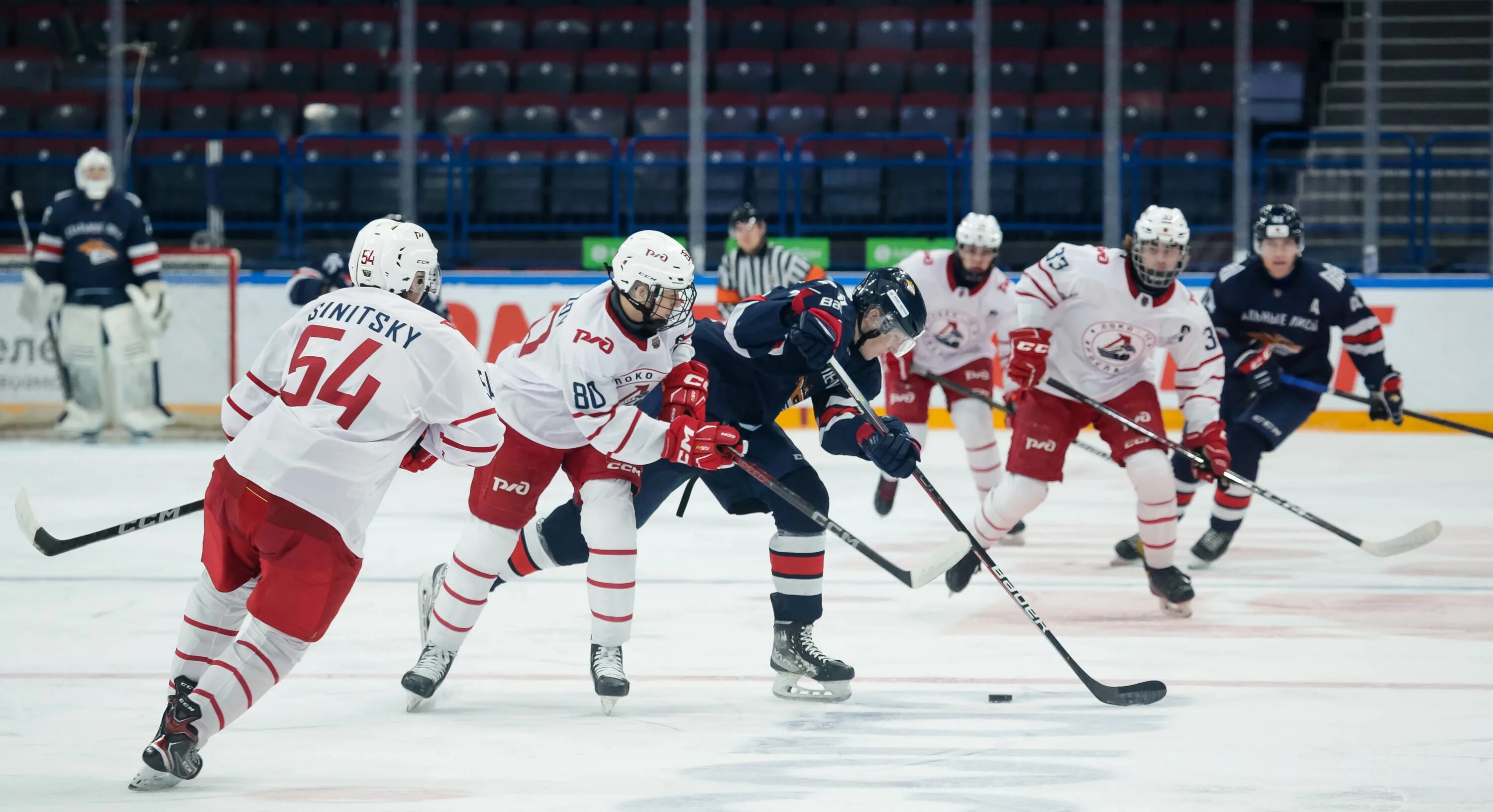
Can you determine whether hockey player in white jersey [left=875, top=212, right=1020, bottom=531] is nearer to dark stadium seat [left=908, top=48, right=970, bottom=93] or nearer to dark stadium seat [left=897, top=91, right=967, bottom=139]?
dark stadium seat [left=897, top=91, right=967, bottom=139]

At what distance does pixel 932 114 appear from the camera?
34.7 ft

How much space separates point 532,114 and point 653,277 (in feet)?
25.1

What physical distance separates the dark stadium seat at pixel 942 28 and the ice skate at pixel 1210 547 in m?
6.29

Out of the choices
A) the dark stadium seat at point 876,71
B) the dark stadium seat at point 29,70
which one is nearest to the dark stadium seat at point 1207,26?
the dark stadium seat at point 876,71

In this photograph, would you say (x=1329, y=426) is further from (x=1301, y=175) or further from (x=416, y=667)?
(x=416, y=667)

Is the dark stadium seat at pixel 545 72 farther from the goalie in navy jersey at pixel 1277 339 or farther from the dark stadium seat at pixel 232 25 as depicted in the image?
the goalie in navy jersey at pixel 1277 339

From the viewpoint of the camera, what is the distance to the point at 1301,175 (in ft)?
31.7

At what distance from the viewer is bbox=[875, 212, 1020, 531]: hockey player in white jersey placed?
6.13 metres

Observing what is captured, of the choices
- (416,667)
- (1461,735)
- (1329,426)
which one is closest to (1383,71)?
(1329,426)

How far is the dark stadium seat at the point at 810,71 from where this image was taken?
435 inches

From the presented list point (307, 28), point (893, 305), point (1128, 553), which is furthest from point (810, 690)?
point (307, 28)

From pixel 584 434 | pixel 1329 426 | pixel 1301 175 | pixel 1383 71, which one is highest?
pixel 1383 71

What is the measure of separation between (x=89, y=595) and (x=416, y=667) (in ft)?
5.36

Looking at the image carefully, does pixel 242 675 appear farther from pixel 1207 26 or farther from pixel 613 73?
pixel 1207 26
